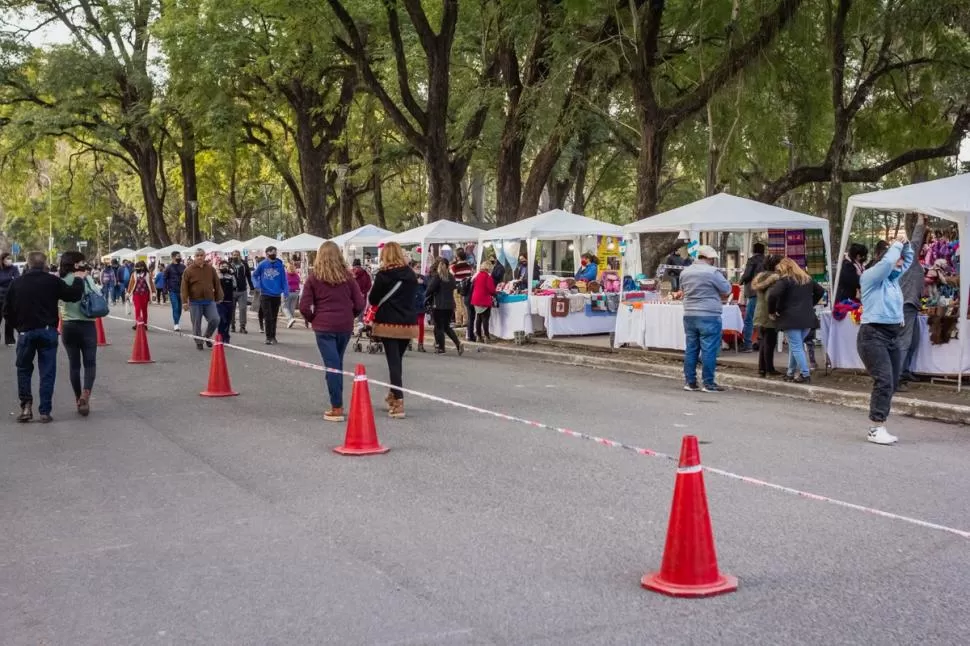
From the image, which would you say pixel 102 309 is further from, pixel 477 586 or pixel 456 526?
pixel 477 586

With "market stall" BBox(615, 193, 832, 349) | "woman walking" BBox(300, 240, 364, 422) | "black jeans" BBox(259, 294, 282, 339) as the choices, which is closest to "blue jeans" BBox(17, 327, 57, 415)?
"woman walking" BBox(300, 240, 364, 422)

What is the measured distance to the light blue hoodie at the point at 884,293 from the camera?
30.6 ft

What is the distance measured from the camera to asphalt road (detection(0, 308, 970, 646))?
4.64 metres

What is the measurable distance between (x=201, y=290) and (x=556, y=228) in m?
7.28

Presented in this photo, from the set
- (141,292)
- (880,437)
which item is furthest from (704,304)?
(141,292)

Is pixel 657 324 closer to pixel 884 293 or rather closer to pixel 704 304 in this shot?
pixel 704 304

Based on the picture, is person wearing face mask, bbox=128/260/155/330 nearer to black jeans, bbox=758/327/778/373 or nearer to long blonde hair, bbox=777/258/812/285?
black jeans, bbox=758/327/778/373

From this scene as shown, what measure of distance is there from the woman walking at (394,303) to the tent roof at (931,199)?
20.9ft

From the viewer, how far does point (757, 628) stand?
453cm

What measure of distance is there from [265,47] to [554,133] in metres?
11.2

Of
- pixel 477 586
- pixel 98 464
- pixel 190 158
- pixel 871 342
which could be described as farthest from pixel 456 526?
pixel 190 158

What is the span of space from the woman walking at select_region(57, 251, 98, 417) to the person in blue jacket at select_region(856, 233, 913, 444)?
7759mm

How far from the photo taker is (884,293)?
9398mm

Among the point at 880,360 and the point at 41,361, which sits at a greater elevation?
the point at 880,360
